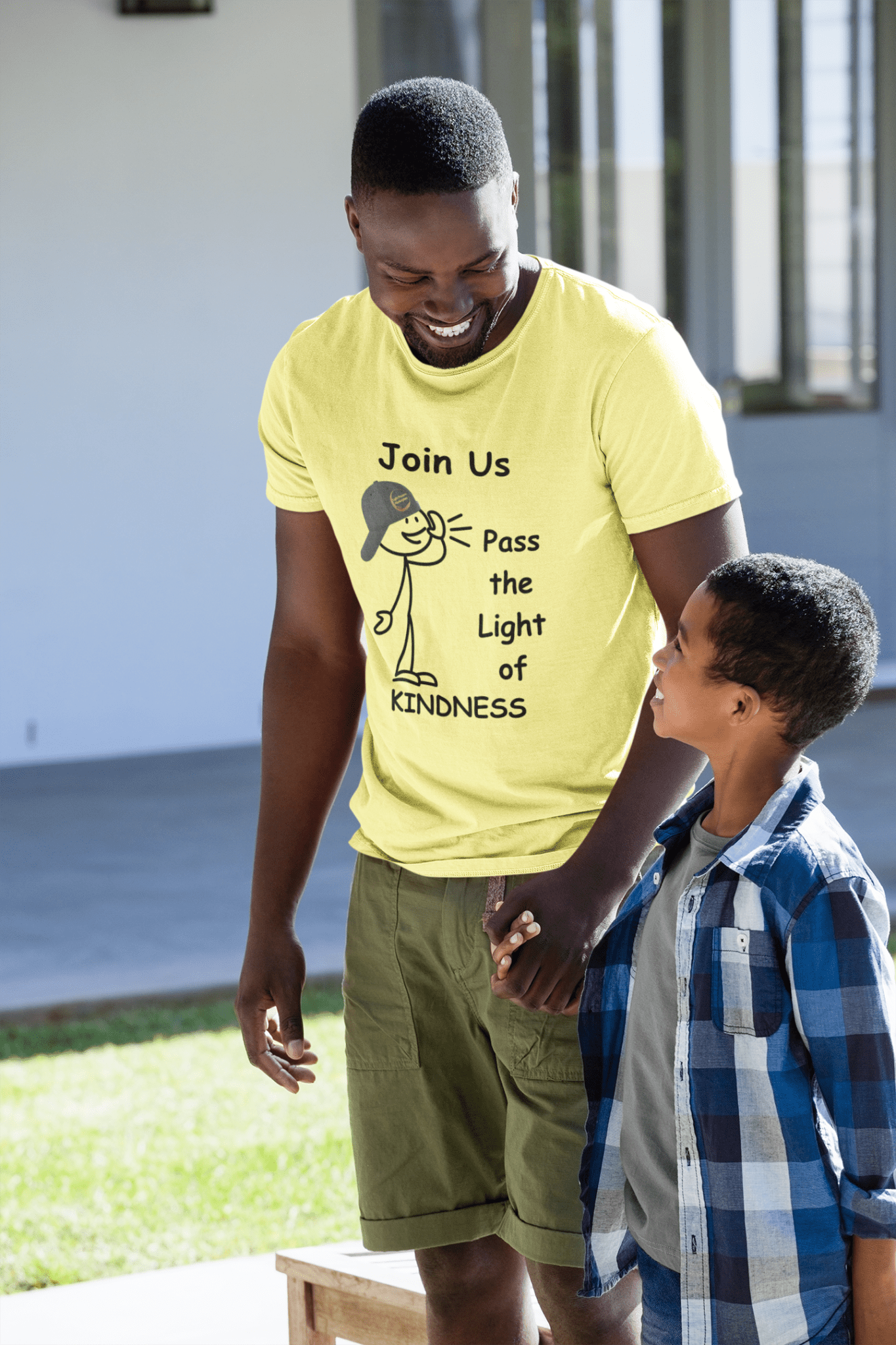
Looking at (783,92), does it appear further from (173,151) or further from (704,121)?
(173,151)

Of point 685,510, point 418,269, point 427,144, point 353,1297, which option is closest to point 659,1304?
point 685,510

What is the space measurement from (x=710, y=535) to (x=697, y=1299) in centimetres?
79

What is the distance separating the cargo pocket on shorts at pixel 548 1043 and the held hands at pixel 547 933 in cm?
10

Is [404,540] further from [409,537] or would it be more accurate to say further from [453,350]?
[453,350]

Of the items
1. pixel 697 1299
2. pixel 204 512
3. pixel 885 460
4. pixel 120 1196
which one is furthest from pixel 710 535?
pixel 885 460

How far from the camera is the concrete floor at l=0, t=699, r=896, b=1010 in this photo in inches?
197

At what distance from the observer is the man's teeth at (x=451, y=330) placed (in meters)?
1.72

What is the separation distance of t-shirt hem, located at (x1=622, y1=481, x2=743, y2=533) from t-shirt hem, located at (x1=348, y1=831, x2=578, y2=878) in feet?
1.21

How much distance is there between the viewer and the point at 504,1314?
1.99 meters

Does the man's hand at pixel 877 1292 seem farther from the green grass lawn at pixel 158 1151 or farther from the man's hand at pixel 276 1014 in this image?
the green grass lawn at pixel 158 1151

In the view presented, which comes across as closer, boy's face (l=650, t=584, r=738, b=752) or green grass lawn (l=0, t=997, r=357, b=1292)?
boy's face (l=650, t=584, r=738, b=752)

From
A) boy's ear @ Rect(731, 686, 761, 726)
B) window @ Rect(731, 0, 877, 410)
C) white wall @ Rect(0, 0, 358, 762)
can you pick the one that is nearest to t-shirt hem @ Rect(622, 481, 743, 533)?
boy's ear @ Rect(731, 686, 761, 726)

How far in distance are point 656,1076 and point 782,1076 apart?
18 centimetres

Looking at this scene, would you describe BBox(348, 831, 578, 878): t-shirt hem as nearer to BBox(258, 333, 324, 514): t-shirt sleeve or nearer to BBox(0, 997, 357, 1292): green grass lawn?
BBox(258, 333, 324, 514): t-shirt sleeve
